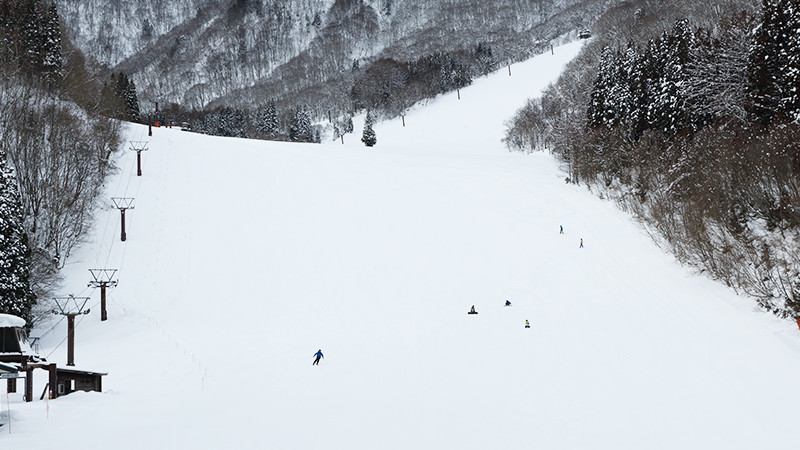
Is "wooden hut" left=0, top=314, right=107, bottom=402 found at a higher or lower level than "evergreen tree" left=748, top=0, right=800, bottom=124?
lower

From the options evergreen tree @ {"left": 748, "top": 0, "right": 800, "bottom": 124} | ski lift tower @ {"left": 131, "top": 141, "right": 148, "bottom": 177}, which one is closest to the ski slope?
ski lift tower @ {"left": 131, "top": 141, "right": 148, "bottom": 177}

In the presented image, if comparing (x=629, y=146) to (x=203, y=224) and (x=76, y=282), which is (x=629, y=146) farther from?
(x=76, y=282)

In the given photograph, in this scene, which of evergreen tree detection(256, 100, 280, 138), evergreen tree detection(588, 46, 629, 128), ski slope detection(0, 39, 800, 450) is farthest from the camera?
evergreen tree detection(256, 100, 280, 138)

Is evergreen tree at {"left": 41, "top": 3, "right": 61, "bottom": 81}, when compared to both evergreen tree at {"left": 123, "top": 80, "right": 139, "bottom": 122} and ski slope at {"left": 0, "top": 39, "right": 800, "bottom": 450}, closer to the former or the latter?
ski slope at {"left": 0, "top": 39, "right": 800, "bottom": 450}

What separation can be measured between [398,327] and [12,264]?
62.5ft

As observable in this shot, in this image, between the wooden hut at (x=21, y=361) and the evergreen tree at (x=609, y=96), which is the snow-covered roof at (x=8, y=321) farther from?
the evergreen tree at (x=609, y=96)

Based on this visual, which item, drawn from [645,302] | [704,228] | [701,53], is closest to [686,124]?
[701,53]

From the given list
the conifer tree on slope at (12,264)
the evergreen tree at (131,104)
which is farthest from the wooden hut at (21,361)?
the evergreen tree at (131,104)

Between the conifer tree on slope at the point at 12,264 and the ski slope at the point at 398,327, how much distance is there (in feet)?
8.42

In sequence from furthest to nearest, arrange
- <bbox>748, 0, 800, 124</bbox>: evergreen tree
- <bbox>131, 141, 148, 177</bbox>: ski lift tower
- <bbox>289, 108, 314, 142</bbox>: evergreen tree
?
<bbox>289, 108, 314, 142</bbox>: evergreen tree, <bbox>131, 141, 148, 177</bbox>: ski lift tower, <bbox>748, 0, 800, 124</bbox>: evergreen tree

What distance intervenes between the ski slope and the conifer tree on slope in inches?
101

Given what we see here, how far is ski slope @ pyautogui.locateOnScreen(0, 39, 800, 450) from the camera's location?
13.5 metres

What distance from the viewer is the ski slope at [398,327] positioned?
13520 millimetres

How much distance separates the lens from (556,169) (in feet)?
177
